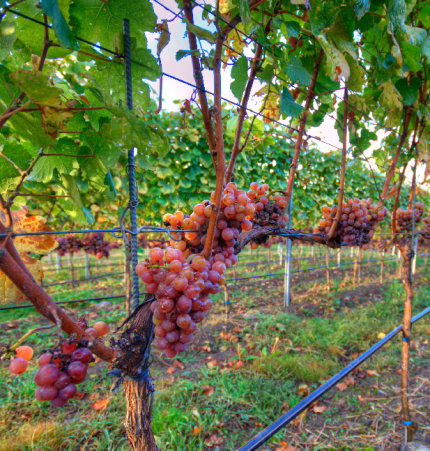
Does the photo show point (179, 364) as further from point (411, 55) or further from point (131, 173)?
point (411, 55)

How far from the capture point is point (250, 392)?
128 inches

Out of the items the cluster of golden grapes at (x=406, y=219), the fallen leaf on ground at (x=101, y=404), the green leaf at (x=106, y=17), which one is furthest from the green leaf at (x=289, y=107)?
the fallen leaf on ground at (x=101, y=404)

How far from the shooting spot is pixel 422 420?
2.87 meters

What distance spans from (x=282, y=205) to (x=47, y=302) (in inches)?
46.3

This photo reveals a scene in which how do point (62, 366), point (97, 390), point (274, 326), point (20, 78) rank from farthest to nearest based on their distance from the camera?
point (274, 326) → point (97, 390) → point (62, 366) → point (20, 78)

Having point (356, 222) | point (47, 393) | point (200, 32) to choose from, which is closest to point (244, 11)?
point (200, 32)

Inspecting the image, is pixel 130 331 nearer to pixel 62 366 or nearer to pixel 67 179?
pixel 62 366

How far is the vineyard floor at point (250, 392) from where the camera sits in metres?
2.60

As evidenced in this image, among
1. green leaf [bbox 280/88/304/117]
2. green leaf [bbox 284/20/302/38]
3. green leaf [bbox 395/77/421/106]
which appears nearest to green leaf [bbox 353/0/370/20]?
green leaf [bbox 284/20/302/38]

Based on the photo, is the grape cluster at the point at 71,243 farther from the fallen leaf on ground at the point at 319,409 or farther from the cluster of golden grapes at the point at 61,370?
the cluster of golden grapes at the point at 61,370

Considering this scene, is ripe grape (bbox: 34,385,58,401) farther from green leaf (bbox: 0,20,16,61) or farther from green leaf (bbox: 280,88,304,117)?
green leaf (bbox: 280,88,304,117)

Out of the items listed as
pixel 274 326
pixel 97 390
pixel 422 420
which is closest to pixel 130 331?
pixel 97 390

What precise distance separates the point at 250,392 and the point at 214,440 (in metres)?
0.76

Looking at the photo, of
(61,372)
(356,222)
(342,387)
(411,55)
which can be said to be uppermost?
(411,55)
